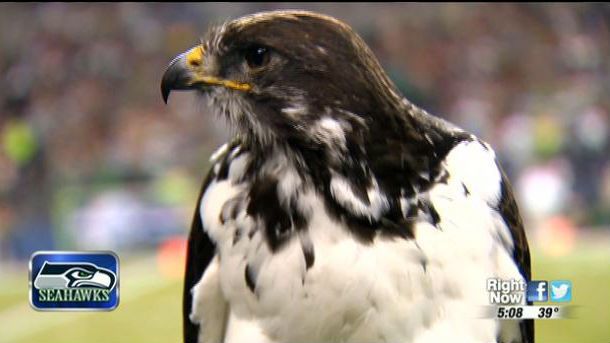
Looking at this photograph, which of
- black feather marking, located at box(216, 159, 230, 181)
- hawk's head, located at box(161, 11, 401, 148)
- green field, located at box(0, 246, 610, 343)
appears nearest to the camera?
hawk's head, located at box(161, 11, 401, 148)

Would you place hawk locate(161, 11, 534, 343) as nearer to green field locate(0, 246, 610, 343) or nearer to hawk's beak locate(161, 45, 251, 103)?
hawk's beak locate(161, 45, 251, 103)

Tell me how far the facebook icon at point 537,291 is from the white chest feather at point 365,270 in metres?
0.19

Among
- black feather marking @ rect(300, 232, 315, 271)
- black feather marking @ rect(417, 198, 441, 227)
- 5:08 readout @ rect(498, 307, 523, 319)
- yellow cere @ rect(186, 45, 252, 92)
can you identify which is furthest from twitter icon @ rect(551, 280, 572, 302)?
yellow cere @ rect(186, 45, 252, 92)

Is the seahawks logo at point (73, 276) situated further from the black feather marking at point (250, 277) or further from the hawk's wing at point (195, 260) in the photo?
the black feather marking at point (250, 277)

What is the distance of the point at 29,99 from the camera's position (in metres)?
2.01

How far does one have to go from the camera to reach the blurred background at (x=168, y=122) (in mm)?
1925

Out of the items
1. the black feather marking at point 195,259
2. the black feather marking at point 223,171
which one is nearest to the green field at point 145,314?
the black feather marking at point 195,259

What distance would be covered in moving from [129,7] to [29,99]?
0.34 m

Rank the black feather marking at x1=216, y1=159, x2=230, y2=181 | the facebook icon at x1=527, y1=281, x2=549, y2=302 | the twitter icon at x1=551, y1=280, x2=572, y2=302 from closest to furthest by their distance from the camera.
Answer: the black feather marking at x1=216, y1=159, x2=230, y2=181 < the facebook icon at x1=527, y1=281, x2=549, y2=302 < the twitter icon at x1=551, y1=280, x2=572, y2=302

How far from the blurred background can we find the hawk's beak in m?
0.66

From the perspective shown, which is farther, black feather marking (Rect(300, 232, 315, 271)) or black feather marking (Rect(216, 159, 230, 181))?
black feather marking (Rect(216, 159, 230, 181))

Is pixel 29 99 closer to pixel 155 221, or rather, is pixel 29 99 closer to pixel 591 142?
pixel 155 221

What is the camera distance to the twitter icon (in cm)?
152

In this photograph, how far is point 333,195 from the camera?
115cm
